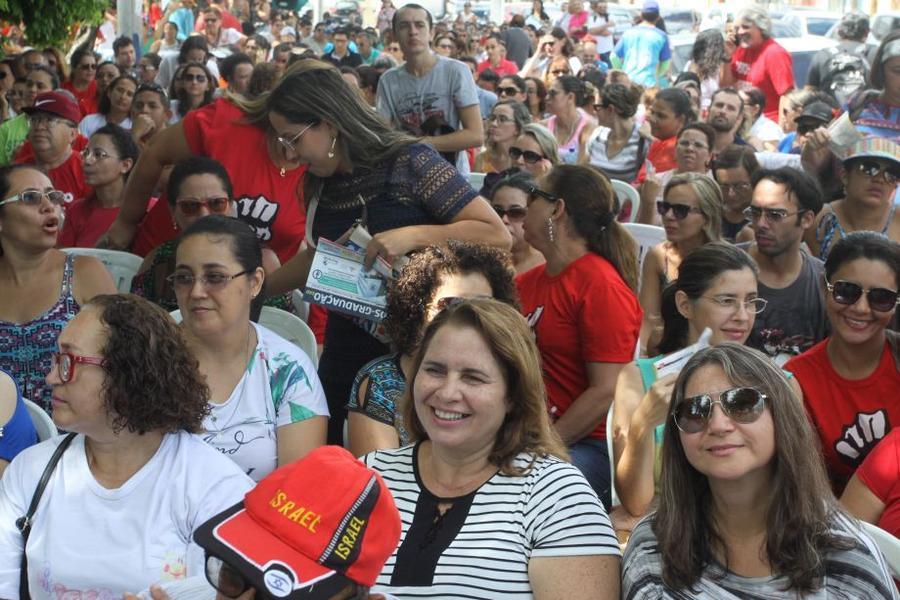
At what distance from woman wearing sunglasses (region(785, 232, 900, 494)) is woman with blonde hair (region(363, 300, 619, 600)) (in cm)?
126

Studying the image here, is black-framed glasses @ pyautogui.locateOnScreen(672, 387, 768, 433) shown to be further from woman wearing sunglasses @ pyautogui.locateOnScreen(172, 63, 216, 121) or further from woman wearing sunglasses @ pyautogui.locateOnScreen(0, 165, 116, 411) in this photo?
woman wearing sunglasses @ pyautogui.locateOnScreen(172, 63, 216, 121)

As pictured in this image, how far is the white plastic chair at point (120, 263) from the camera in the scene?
532 centimetres

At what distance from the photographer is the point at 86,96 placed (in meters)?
11.1

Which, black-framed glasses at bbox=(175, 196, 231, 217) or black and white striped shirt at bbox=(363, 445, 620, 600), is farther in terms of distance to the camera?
black-framed glasses at bbox=(175, 196, 231, 217)

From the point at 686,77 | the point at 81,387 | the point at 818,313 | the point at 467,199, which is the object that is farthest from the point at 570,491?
the point at 686,77

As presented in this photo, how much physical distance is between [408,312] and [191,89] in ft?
22.0

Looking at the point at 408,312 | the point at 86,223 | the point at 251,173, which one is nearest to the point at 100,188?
the point at 86,223

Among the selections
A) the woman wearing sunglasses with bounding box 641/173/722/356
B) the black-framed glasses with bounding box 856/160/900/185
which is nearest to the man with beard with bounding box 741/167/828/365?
the woman wearing sunglasses with bounding box 641/173/722/356

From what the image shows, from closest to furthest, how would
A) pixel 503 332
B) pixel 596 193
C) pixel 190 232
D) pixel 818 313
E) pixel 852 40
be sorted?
pixel 503 332 → pixel 190 232 → pixel 596 193 → pixel 818 313 → pixel 852 40

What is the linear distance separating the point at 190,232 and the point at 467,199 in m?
0.89

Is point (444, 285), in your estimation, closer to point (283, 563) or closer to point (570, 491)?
point (570, 491)

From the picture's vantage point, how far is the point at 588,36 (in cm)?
1733

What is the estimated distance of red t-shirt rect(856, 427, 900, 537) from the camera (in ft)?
10.4

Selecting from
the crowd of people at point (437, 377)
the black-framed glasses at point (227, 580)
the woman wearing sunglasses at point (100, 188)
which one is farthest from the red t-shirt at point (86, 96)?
the black-framed glasses at point (227, 580)
